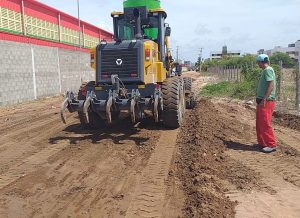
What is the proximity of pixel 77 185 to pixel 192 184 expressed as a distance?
66.5 inches

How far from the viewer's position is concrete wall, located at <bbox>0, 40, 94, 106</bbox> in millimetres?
16969

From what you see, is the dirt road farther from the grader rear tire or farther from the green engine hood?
the green engine hood

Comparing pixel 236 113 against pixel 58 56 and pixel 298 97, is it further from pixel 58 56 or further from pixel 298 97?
pixel 58 56

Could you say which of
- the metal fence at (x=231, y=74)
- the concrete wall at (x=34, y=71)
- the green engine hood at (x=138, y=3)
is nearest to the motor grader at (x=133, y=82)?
the green engine hood at (x=138, y=3)

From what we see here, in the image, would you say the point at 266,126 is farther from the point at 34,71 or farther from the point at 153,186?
the point at 34,71

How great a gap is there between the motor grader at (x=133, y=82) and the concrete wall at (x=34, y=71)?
8.96 m

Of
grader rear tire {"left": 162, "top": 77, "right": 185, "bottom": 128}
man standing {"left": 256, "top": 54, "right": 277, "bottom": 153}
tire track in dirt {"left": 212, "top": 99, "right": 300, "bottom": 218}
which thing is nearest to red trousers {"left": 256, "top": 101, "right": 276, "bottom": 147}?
man standing {"left": 256, "top": 54, "right": 277, "bottom": 153}

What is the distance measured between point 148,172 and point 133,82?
329 centimetres

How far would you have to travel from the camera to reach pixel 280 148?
7.48 meters

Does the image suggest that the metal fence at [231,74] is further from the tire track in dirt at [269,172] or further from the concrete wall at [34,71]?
the tire track in dirt at [269,172]

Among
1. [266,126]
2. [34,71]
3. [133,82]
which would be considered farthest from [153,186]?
[34,71]

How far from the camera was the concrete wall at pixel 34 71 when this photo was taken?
16969mm

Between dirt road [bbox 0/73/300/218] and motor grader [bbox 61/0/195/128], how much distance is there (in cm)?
64

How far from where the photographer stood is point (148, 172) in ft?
19.6
